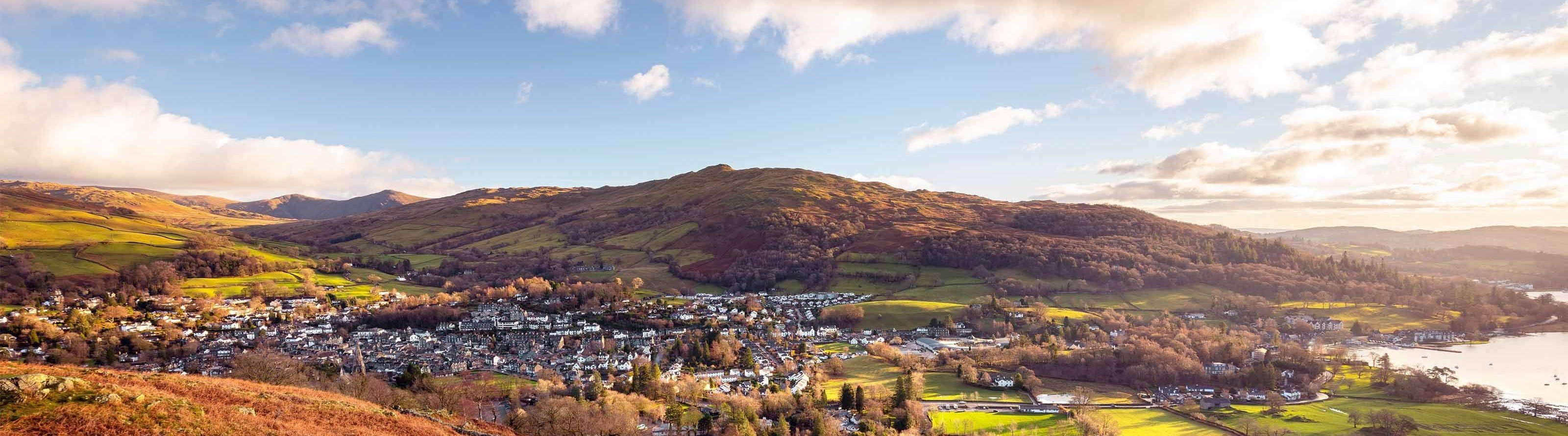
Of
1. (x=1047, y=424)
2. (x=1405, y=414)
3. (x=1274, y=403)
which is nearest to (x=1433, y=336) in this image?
(x=1405, y=414)

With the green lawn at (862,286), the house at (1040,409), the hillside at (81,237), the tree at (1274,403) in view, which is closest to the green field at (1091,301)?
the green lawn at (862,286)

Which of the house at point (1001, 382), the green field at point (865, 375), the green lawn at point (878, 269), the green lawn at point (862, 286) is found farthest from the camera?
the green lawn at point (878, 269)

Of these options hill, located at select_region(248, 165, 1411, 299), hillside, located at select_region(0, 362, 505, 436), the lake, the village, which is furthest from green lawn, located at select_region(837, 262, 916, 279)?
hillside, located at select_region(0, 362, 505, 436)

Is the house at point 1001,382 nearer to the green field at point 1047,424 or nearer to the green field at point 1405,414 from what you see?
the green field at point 1047,424

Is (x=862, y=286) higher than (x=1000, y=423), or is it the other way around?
(x=862, y=286)

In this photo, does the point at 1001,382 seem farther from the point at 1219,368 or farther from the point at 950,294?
the point at 950,294

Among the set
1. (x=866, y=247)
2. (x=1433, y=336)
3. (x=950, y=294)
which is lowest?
(x=1433, y=336)
